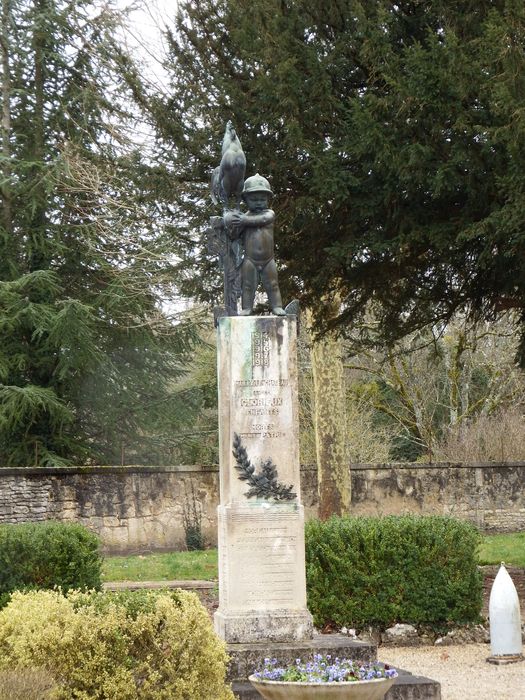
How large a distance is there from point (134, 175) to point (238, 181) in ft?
19.6

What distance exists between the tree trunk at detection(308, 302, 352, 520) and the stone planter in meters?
14.0

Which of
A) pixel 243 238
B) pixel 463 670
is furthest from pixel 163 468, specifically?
pixel 243 238

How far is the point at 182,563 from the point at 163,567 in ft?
1.91

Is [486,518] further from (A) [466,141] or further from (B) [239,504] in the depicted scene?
(B) [239,504]

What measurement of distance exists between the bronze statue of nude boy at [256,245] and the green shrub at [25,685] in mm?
4244

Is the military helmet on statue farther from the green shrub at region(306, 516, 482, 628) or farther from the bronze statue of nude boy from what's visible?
the green shrub at region(306, 516, 482, 628)

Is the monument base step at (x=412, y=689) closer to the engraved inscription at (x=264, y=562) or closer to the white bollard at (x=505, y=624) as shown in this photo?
the engraved inscription at (x=264, y=562)

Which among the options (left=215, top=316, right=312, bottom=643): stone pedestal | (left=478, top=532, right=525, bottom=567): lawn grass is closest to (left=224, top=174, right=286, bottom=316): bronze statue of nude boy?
(left=215, top=316, right=312, bottom=643): stone pedestal

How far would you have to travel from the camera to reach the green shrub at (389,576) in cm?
1111

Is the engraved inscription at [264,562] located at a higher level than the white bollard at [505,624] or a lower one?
higher

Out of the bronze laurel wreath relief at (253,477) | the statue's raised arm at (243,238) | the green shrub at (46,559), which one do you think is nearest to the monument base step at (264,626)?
the bronze laurel wreath relief at (253,477)

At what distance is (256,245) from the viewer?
9172 millimetres

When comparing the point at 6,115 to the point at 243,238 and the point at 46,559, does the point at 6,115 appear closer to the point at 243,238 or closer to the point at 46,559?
the point at 46,559

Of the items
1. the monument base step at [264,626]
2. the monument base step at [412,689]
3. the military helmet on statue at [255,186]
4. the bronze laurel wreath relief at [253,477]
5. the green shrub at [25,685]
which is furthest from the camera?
the military helmet on statue at [255,186]
